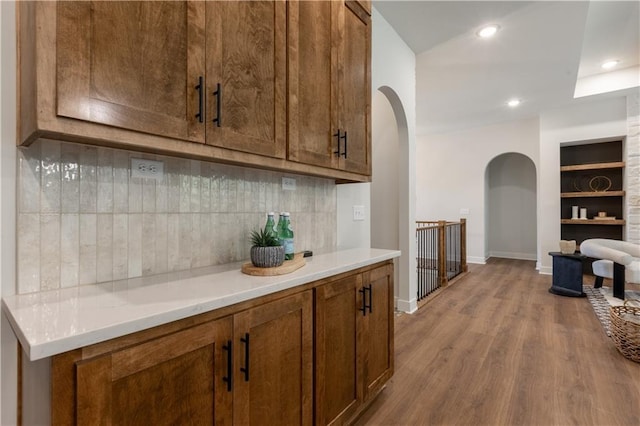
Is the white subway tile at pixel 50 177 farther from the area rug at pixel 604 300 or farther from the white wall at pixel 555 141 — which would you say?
the white wall at pixel 555 141

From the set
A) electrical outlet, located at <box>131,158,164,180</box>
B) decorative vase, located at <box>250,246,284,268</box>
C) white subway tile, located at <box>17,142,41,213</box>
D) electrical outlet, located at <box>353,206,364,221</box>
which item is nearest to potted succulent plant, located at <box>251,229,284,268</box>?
decorative vase, located at <box>250,246,284,268</box>

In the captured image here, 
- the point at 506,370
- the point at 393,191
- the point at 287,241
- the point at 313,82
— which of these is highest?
the point at 313,82

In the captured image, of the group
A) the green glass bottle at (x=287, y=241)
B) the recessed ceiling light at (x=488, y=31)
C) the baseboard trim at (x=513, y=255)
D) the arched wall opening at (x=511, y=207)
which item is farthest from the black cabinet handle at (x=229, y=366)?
the baseboard trim at (x=513, y=255)

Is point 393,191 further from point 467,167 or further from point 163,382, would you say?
point 467,167

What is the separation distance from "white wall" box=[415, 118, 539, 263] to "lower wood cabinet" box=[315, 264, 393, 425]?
5.45 metres

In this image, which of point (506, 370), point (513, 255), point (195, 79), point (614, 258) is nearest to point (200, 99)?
point (195, 79)

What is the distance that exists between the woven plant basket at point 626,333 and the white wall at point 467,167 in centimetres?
403

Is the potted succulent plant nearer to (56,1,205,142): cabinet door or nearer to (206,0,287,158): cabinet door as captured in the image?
(206,0,287,158): cabinet door

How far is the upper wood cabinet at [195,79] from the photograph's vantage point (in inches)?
32.4

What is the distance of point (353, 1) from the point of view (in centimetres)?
187

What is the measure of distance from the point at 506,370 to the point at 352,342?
1.47 metres

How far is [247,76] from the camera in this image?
1.27 meters

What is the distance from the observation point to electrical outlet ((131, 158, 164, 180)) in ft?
4.05

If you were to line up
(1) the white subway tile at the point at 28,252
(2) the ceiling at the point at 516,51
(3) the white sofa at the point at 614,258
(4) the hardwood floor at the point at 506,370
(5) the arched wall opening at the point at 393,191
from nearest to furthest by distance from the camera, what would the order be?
(1) the white subway tile at the point at 28,252, (4) the hardwood floor at the point at 506,370, (2) the ceiling at the point at 516,51, (5) the arched wall opening at the point at 393,191, (3) the white sofa at the point at 614,258
